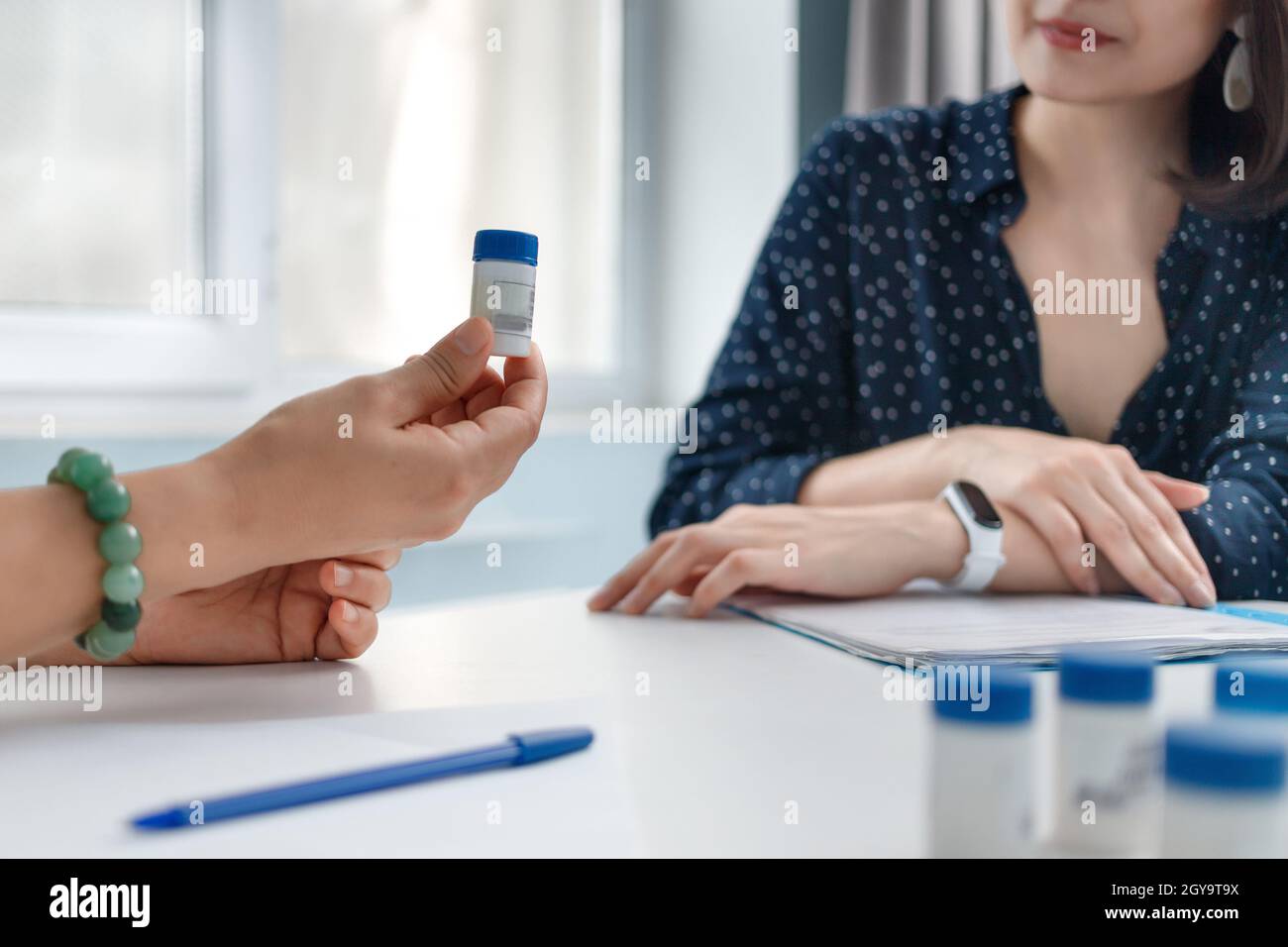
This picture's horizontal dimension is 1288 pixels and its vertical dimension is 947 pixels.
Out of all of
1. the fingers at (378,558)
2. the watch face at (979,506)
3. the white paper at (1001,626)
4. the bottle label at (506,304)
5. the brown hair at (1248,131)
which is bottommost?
the white paper at (1001,626)

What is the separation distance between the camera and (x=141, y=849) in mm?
385

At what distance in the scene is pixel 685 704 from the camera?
0.58m

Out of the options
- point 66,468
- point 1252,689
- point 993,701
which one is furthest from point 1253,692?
point 66,468

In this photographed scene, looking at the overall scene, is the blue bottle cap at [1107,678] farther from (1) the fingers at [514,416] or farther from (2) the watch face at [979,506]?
(2) the watch face at [979,506]

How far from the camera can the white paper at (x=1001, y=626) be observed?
26.5 inches

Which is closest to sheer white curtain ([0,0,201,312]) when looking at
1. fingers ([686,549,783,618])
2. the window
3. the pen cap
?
the window

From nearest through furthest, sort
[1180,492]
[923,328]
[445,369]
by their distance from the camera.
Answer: [445,369] → [1180,492] → [923,328]

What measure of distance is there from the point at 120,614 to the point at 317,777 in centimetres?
13

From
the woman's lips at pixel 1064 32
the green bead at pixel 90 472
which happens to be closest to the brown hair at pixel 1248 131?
the woman's lips at pixel 1064 32

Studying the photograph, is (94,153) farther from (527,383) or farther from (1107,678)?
(1107,678)

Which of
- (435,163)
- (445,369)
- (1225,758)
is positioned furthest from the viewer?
(435,163)

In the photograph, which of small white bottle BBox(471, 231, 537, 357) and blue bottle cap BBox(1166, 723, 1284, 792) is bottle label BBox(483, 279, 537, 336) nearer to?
small white bottle BBox(471, 231, 537, 357)
